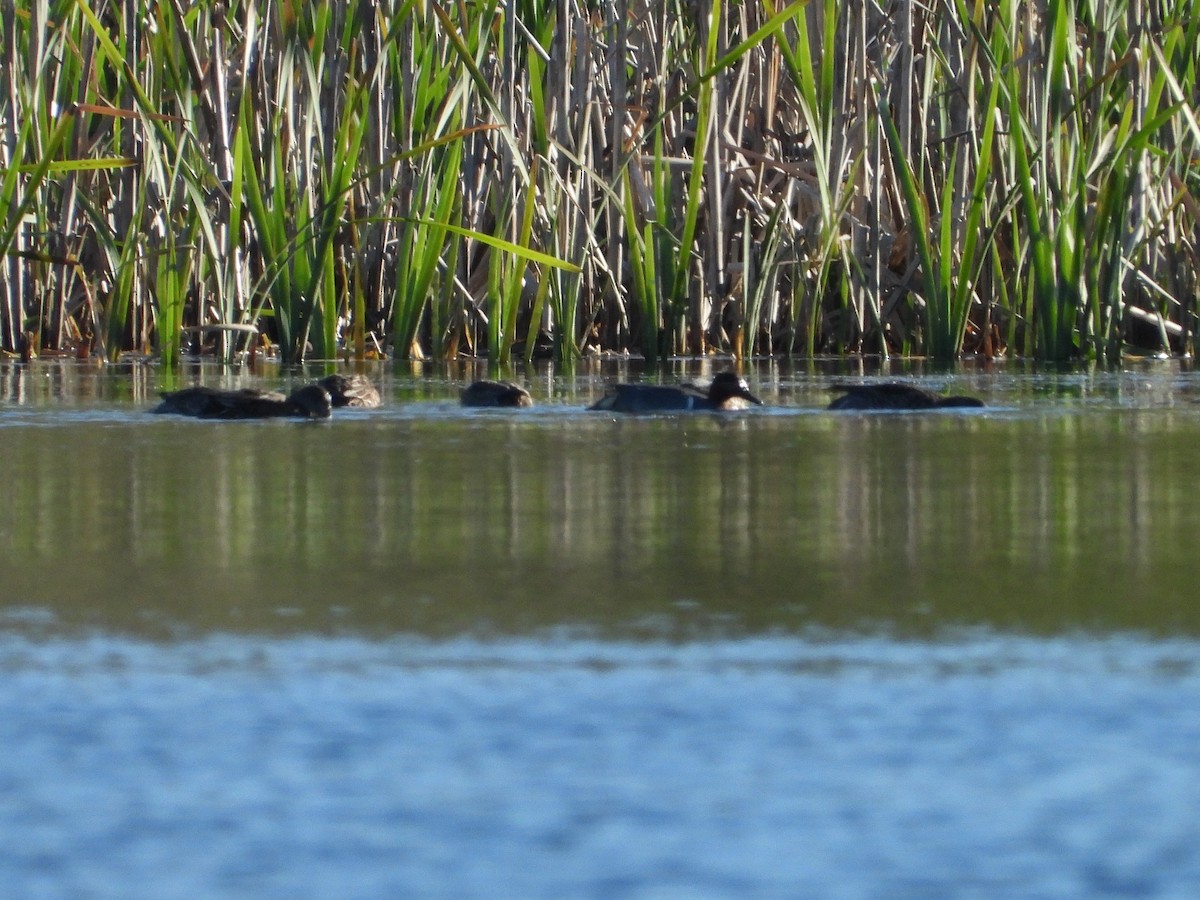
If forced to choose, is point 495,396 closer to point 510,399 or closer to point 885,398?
point 510,399

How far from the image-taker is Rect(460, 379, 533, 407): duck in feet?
25.0

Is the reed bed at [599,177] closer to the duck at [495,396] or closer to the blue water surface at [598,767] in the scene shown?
the duck at [495,396]

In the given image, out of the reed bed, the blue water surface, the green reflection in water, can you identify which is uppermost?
the reed bed

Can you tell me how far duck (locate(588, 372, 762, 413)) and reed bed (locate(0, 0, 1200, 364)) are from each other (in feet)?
6.43

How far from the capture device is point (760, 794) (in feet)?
7.47

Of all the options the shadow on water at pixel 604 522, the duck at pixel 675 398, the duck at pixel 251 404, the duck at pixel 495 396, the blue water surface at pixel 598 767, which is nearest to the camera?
the blue water surface at pixel 598 767

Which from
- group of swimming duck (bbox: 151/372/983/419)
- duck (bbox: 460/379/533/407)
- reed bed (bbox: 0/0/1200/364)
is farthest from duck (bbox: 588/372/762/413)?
reed bed (bbox: 0/0/1200/364)

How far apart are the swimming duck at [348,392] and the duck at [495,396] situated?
1.16ft

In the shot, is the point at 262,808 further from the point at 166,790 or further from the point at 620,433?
the point at 620,433

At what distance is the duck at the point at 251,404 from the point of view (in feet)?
23.6

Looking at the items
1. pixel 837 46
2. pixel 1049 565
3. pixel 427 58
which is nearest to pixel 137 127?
pixel 427 58

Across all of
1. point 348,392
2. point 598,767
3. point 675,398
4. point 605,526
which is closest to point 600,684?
point 598,767

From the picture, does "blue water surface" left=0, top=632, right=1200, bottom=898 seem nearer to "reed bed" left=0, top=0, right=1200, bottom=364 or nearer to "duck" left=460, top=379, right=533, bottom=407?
"duck" left=460, top=379, right=533, bottom=407

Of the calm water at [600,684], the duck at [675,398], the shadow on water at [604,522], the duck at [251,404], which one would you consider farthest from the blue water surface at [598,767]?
the duck at [675,398]
